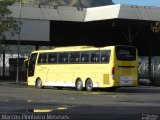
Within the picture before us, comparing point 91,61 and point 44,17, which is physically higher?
point 44,17

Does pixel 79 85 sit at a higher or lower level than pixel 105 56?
lower

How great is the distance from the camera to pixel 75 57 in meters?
35.8

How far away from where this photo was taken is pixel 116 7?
4944 cm

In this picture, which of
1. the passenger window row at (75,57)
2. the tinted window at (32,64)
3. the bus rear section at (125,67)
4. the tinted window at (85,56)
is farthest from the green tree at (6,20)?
the bus rear section at (125,67)

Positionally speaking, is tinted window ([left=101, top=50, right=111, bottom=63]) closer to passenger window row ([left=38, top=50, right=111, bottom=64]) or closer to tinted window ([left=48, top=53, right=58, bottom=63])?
passenger window row ([left=38, top=50, right=111, bottom=64])

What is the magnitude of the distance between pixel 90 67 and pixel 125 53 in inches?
95.9

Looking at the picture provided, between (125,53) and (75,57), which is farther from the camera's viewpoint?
(75,57)

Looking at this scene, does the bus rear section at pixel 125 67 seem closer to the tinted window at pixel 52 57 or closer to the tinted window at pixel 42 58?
the tinted window at pixel 52 57

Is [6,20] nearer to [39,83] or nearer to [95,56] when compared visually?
[39,83]

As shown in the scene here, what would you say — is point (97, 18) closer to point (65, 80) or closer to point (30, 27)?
point (30, 27)

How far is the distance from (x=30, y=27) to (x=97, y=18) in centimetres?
663

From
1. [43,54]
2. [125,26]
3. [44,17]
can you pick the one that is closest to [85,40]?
[125,26]

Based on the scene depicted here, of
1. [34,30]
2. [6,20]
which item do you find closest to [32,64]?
[6,20]

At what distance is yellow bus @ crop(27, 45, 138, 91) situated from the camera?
33406 mm
